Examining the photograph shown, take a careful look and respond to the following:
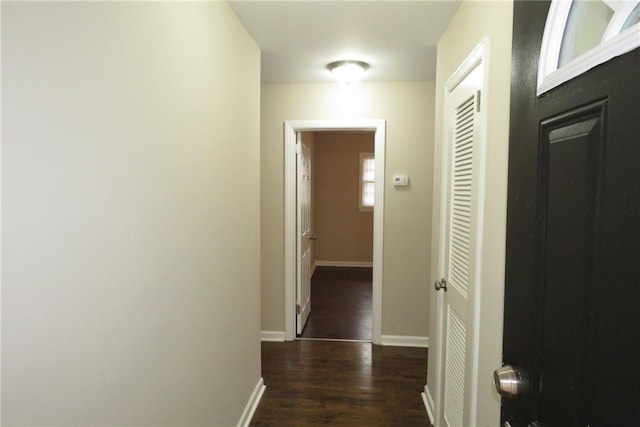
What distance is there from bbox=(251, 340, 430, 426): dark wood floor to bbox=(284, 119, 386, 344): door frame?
296mm

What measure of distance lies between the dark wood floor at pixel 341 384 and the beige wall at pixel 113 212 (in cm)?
77

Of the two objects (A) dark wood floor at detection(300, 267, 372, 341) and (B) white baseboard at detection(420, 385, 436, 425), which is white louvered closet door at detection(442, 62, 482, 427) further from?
(A) dark wood floor at detection(300, 267, 372, 341)

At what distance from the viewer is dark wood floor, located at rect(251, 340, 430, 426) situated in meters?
2.39

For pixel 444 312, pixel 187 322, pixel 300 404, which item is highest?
pixel 187 322

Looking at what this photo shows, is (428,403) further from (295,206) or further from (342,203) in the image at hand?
(342,203)

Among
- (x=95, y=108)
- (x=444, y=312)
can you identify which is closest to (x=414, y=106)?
(x=444, y=312)

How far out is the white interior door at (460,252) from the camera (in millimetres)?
1578

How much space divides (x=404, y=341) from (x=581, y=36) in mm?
3223

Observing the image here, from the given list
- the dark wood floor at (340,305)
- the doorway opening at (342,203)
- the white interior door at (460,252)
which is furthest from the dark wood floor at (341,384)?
the doorway opening at (342,203)

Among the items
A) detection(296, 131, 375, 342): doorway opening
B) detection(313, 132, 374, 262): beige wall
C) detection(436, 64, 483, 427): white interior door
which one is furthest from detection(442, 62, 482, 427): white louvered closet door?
detection(313, 132, 374, 262): beige wall

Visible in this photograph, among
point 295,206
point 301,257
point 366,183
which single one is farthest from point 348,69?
point 366,183

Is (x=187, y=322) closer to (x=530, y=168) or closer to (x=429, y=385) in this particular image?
(x=530, y=168)

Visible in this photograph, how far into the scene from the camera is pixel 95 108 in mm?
951

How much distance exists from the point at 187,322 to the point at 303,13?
1674 millimetres
